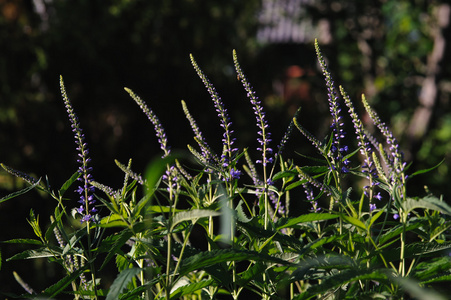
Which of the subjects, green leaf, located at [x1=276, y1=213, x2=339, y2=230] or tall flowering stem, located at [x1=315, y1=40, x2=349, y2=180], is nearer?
green leaf, located at [x1=276, y1=213, x2=339, y2=230]

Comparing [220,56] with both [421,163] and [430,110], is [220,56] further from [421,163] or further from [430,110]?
[421,163]

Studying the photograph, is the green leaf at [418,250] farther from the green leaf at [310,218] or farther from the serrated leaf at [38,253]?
the serrated leaf at [38,253]

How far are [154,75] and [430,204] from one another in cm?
703

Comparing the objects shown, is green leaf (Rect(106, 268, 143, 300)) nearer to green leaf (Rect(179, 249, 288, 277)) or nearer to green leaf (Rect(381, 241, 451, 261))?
green leaf (Rect(179, 249, 288, 277))

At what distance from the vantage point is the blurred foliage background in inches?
283

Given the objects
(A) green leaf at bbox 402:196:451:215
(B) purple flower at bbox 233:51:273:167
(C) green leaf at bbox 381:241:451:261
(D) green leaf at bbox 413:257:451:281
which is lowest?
(D) green leaf at bbox 413:257:451:281

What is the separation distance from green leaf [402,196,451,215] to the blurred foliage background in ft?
18.8

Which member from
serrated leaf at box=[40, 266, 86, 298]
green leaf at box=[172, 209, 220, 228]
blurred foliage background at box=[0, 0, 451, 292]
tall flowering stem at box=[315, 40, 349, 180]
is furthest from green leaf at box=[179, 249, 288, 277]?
blurred foliage background at box=[0, 0, 451, 292]

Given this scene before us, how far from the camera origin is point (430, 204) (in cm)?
123

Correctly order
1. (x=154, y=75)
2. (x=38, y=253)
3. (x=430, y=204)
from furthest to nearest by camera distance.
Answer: (x=154, y=75) → (x=38, y=253) → (x=430, y=204)

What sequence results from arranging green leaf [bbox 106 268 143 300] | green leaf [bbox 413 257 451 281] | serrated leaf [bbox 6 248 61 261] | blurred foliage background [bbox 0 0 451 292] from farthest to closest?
1. blurred foliage background [bbox 0 0 451 292]
2. serrated leaf [bbox 6 248 61 261]
3. green leaf [bbox 413 257 451 281]
4. green leaf [bbox 106 268 143 300]

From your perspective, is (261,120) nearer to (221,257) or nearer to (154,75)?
(221,257)

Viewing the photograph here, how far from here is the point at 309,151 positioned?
7930 mm

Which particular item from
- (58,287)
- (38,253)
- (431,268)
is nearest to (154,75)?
(38,253)
